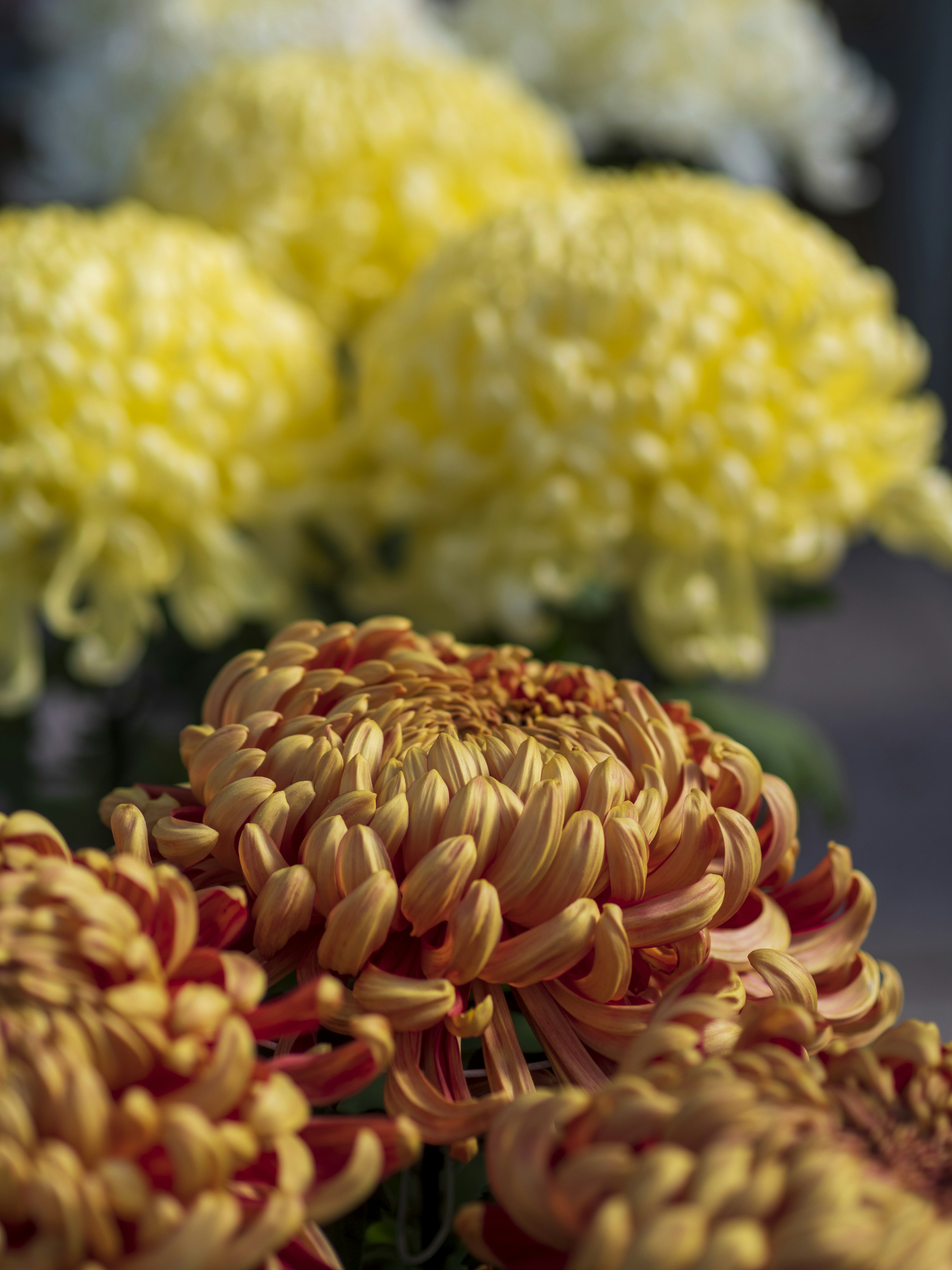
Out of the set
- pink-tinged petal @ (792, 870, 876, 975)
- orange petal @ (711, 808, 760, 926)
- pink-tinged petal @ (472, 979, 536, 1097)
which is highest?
orange petal @ (711, 808, 760, 926)

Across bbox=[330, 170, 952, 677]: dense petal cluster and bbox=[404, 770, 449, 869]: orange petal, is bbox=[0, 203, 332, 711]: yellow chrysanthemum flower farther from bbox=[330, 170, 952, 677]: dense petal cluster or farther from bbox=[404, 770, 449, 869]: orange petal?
bbox=[404, 770, 449, 869]: orange petal

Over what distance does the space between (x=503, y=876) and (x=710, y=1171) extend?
2.2 inches

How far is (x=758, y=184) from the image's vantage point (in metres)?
0.71

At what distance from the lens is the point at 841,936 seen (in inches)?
7.4

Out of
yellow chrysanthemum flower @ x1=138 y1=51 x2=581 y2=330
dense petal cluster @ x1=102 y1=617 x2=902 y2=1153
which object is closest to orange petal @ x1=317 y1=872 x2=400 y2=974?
dense petal cluster @ x1=102 y1=617 x2=902 y2=1153

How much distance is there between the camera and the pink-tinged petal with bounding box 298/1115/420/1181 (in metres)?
0.13

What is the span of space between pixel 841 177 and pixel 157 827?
2.16 feet

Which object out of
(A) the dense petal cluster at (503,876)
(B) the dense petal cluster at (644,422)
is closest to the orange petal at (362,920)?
(A) the dense petal cluster at (503,876)

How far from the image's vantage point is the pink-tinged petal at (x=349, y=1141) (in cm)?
13

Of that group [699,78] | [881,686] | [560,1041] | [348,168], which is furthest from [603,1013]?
[881,686]

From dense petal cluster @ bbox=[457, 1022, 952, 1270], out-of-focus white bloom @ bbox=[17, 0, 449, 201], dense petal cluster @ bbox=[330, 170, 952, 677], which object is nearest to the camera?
dense petal cluster @ bbox=[457, 1022, 952, 1270]

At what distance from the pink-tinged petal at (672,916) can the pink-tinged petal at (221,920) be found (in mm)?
50

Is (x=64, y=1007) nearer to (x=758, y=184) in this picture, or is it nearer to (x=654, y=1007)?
(x=654, y=1007)

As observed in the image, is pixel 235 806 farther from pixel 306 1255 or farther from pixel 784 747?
pixel 784 747
